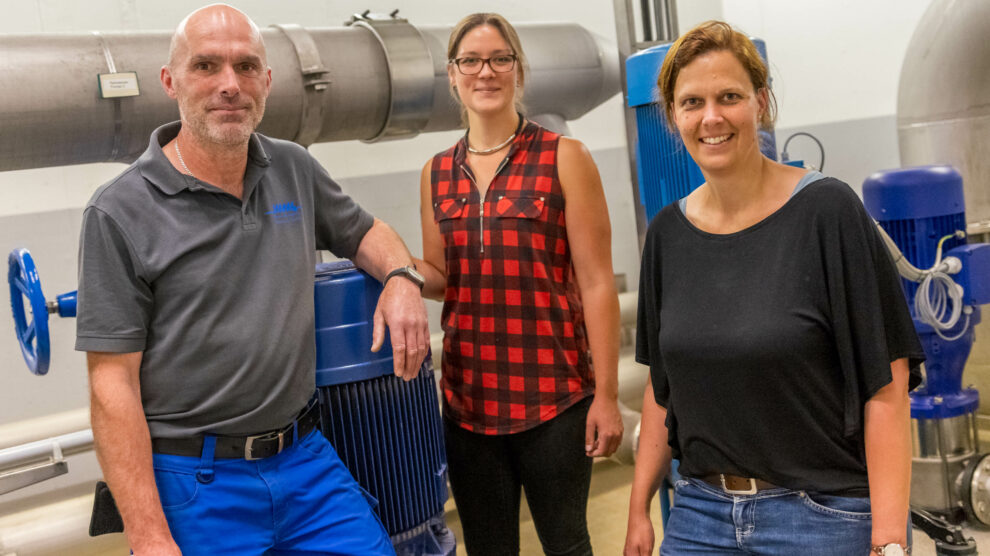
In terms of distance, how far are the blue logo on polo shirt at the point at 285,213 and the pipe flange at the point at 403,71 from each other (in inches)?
55.9

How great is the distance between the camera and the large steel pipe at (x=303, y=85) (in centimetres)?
239

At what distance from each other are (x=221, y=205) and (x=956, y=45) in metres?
2.99

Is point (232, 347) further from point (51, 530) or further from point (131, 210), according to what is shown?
point (51, 530)

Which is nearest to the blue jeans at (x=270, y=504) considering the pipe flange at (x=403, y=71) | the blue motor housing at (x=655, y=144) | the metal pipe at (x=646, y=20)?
the blue motor housing at (x=655, y=144)

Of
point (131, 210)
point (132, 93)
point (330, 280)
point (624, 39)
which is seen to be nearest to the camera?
point (131, 210)

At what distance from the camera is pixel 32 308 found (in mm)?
1511

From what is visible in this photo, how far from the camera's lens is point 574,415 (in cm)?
182

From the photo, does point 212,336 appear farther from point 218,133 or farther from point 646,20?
point 646,20

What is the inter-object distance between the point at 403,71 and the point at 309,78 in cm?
33

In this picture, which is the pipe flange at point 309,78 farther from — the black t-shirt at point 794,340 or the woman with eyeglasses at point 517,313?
the black t-shirt at point 794,340

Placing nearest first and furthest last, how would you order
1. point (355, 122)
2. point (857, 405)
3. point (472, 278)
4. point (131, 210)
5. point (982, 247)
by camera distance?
point (857, 405) < point (131, 210) < point (472, 278) < point (982, 247) < point (355, 122)

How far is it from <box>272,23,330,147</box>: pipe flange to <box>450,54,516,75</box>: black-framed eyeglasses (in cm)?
106

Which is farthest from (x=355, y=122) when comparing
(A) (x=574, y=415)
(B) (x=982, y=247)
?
(B) (x=982, y=247)

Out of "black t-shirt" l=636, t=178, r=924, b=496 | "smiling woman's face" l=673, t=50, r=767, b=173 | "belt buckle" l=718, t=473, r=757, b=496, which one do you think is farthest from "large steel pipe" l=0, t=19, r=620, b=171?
"belt buckle" l=718, t=473, r=757, b=496
